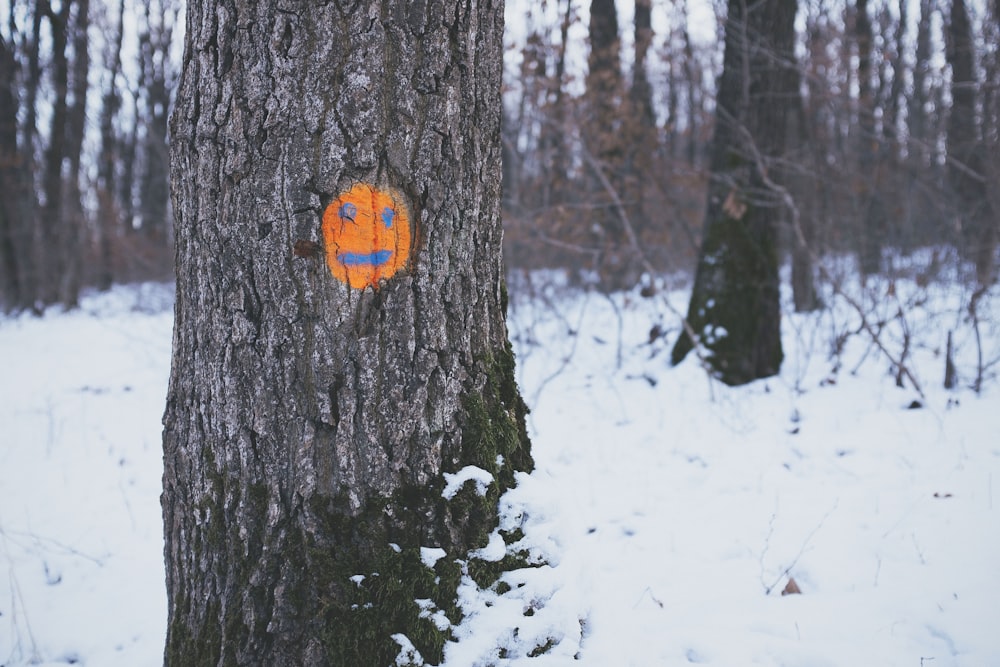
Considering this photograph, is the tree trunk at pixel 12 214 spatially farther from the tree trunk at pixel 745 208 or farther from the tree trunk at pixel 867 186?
the tree trunk at pixel 867 186

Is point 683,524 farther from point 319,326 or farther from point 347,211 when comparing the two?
point 347,211

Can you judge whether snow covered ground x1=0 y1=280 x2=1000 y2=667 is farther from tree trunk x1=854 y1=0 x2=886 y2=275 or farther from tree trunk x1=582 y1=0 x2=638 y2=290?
tree trunk x1=582 y1=0 x2=638 y2=290

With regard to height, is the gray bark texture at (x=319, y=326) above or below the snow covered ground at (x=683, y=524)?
above

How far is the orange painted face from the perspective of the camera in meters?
1.50

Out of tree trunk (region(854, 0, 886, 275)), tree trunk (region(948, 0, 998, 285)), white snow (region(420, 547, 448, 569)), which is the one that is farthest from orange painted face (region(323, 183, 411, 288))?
tree trunk (region(854, 0, 886, 275))

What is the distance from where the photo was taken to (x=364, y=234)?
4.98 feet

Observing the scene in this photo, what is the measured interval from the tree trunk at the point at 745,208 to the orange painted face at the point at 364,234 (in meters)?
4.07

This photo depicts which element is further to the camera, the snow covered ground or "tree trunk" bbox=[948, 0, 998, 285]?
"tree trunk" bbox=[948, 0, 998, 285]

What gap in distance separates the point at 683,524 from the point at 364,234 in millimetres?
2169

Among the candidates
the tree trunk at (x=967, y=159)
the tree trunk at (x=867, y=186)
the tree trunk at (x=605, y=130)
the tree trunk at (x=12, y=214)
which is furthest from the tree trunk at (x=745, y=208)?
the tree trunk at (x=12, y=214)

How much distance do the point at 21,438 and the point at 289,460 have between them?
4.13 m

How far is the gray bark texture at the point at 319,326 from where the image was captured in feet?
4.91

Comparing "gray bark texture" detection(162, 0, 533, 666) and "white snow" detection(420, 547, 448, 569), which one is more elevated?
"gray bark texture" detection(162, 0, 533, 666)

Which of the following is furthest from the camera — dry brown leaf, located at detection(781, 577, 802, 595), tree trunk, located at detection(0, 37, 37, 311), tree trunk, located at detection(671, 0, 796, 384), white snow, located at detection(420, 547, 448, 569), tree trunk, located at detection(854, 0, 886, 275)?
tree trunk, located at detection(0, 37, 37, 311)
